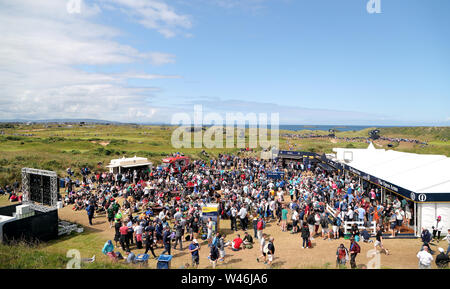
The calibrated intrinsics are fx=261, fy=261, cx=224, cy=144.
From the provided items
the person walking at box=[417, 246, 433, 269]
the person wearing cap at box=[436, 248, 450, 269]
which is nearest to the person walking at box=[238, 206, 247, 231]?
the person walking at box=[417, 246, 433, 269]

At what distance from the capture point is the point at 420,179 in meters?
13.5

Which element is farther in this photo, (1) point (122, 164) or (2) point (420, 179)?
(1) point (122, 164)

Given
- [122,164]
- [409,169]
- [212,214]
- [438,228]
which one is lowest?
[438,228]

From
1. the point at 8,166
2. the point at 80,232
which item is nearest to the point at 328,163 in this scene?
the point at 80,232

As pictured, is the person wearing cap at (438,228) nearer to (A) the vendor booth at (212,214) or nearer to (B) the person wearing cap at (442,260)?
(B) the person wearing cap at (442,260)

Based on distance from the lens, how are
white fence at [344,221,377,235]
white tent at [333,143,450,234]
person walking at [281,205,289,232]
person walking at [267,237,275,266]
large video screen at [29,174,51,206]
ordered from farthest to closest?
large video screen at [29,174,51,206] → person walking at [281,205,289,232] → white fence at [344,221,377,235] → white tent at [333,143,450,234] → person walking at [267,237,275,266]

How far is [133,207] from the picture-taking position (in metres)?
16.9

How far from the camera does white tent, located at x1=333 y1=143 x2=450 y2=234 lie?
472 inches

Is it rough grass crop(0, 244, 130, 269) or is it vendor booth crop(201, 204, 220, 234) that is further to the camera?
vendor booth crop(201, 204, 220, 234)

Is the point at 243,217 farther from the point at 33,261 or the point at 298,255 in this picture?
the point at 33,261

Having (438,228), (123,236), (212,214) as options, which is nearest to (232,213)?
(212,214)

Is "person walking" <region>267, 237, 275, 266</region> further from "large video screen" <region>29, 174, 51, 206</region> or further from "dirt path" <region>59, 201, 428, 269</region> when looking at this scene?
"large video screen" <region>29, 174, 51, 206</region>
